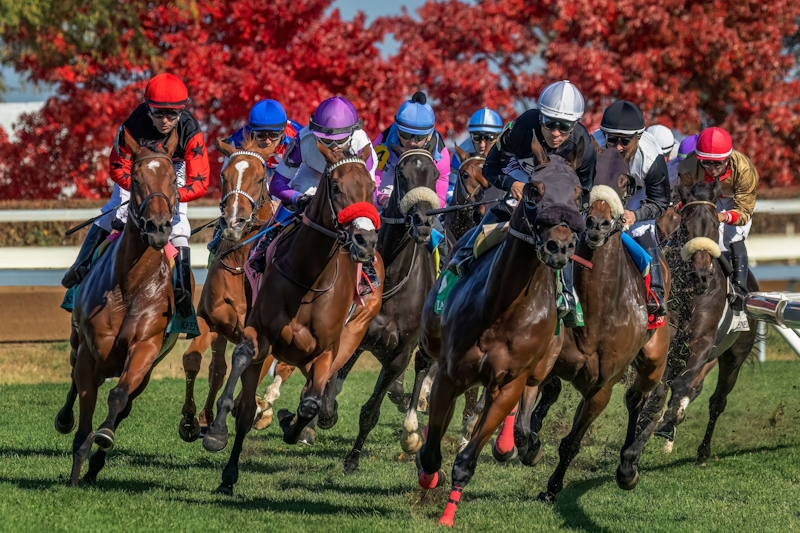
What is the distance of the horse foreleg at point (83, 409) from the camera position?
719cm

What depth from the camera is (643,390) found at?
8531mm

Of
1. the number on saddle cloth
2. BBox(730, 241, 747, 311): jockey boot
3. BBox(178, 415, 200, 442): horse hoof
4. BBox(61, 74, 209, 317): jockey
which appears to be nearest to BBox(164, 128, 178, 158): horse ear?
BBox(61, 74, 209, 317): jockey

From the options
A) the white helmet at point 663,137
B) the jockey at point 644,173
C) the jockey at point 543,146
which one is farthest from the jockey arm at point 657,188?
the white helmet at point 663,137

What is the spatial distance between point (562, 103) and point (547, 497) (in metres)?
2.68

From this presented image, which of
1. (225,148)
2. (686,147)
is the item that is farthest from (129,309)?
(686,147)

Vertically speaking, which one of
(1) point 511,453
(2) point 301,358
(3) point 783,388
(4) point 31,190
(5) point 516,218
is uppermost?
(5) point 516,218

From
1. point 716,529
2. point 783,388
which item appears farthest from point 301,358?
point 783,388

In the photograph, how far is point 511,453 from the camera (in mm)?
7969

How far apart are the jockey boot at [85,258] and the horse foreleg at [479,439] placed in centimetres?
307

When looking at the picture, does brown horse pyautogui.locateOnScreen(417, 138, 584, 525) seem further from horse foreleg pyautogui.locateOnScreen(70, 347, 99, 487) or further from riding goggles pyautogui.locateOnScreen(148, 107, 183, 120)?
riding goggles pyautogui.locateOnScreen(148, 107, 183, 120)

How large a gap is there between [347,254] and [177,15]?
9374 millimetres

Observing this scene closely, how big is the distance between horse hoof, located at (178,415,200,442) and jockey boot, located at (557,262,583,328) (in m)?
3.24

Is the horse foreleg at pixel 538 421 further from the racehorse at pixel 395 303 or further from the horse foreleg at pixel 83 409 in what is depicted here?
the horse foreleg at pixel 83 409

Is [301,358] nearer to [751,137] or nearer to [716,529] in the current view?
[716,529]
